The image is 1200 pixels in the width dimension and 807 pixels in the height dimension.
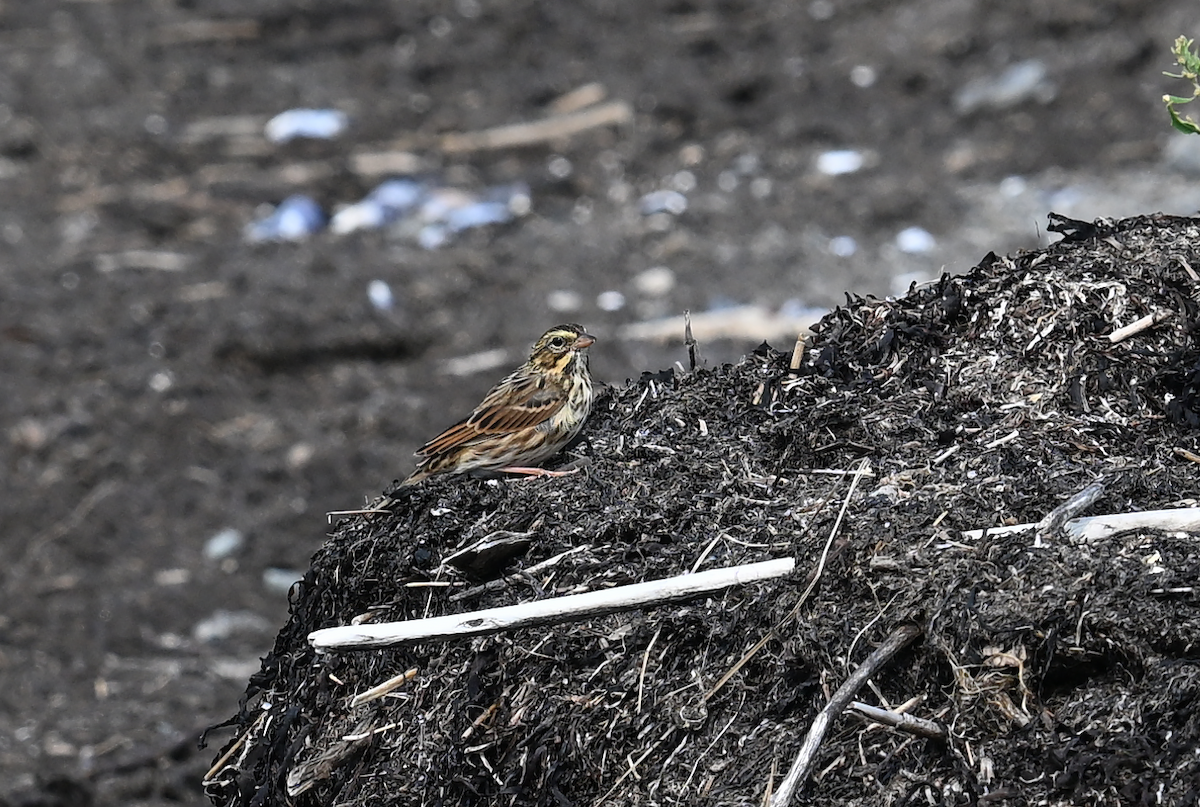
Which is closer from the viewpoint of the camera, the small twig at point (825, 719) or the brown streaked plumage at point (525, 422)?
the small twig at point (825, 719)

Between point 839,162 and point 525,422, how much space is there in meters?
8.14

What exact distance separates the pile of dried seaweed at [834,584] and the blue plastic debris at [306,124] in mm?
9369

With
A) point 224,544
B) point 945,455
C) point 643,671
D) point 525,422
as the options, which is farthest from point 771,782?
point 224,544

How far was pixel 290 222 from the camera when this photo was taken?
12.9 metres

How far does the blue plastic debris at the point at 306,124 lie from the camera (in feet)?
46.3

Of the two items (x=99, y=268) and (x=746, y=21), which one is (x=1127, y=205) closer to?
(x=746, y=21)

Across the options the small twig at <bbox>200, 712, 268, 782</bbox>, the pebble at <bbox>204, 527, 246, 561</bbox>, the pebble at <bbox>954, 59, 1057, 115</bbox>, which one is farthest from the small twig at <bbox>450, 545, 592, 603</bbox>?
the pebble at <bbox>954, 59, 1057, 115</bbox>

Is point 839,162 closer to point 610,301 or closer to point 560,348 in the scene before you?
point 610,301

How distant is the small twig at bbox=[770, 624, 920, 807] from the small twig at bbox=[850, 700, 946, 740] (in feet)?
0.14

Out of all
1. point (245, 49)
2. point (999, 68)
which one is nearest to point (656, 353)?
point (999, 68)

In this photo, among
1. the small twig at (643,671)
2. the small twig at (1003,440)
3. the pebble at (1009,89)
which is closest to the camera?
the small twig at (643,671)

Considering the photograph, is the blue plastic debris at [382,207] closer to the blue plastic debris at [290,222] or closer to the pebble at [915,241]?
the blue plastic debris at [290,222]

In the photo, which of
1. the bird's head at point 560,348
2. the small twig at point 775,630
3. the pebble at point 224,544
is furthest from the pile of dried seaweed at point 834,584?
the pebble at point 224,544

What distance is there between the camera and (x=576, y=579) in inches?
171
